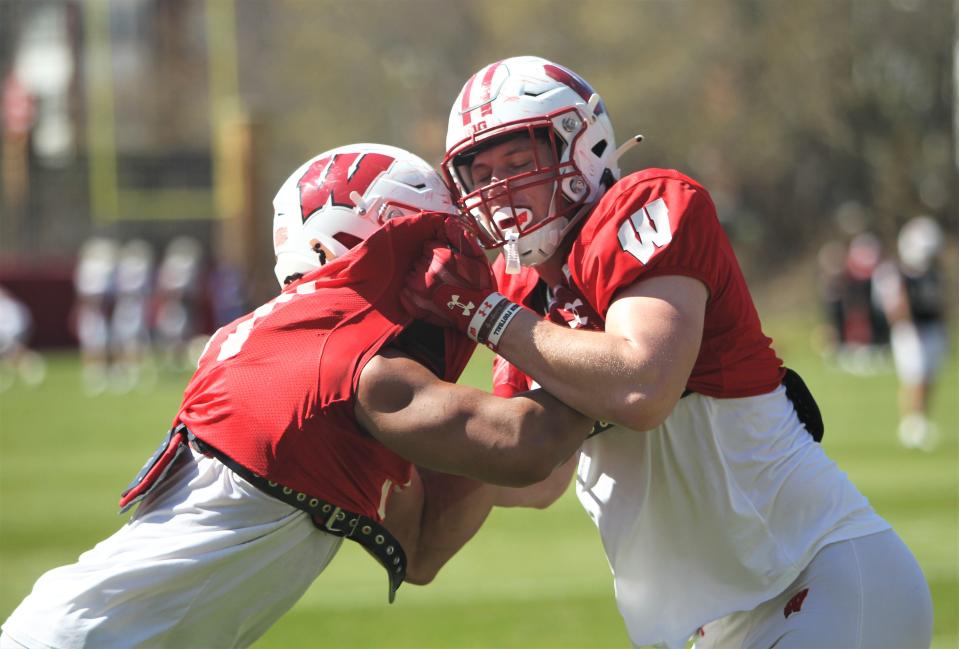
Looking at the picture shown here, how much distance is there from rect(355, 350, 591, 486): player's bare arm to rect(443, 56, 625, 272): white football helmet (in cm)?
54

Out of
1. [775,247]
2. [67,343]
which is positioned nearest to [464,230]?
[67,343]

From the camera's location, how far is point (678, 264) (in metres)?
2.92

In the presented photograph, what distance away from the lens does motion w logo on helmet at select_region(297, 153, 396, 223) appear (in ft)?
10.4

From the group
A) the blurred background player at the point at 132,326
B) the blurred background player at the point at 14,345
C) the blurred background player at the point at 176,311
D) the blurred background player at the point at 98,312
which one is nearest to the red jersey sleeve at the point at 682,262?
the blurred background player at the point at 98,312

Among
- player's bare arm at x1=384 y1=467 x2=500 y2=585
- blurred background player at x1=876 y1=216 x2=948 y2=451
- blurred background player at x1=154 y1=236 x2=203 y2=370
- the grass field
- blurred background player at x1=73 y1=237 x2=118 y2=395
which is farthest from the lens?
blurred background player at x1=154 y1=236 x2=203 y2=370

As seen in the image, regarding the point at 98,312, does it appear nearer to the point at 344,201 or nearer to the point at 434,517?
the point at 434,517

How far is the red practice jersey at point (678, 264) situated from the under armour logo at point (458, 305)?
0.97ft

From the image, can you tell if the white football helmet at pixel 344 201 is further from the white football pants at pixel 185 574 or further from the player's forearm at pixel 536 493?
the player's forearm at pixel 536 493


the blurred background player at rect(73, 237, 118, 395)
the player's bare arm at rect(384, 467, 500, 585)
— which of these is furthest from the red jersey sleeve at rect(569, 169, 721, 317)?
the blurred background player at rect(73, 237, 118, 395)

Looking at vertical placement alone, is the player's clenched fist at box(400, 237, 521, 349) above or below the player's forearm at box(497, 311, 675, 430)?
above

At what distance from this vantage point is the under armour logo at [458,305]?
2922mm

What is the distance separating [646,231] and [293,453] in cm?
94

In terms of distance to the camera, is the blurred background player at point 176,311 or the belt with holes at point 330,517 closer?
the belt with holes at point 330,517

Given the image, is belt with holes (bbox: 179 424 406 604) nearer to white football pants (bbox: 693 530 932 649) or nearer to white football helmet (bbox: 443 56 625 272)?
white football helmet (bbox: 443 56 625 272)
